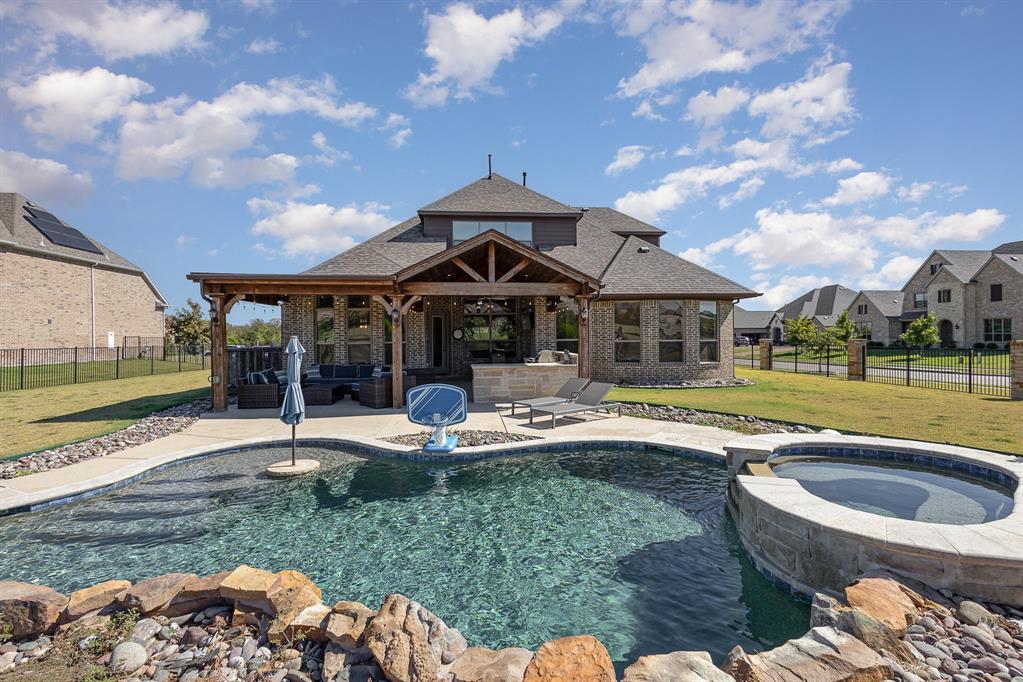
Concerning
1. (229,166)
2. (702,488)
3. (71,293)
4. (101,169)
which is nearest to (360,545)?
(702,488)

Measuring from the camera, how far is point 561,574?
432 centimetres

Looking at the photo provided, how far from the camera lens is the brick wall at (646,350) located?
660 inches

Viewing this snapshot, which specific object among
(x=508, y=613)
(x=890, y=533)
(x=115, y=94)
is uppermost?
(x=115, y=94)

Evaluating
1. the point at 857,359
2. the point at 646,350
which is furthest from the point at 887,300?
the point at 646,350

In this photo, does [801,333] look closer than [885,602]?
No

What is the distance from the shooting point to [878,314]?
1938 inches

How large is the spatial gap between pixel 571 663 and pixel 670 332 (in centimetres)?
1556

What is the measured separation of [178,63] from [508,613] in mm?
14192

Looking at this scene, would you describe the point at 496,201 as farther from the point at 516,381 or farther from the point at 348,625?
the point at 348,625

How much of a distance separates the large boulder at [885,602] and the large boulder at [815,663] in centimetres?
39

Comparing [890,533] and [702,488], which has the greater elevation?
[890,533]

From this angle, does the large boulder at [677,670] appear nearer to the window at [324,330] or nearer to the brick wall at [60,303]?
the window at [324,330]

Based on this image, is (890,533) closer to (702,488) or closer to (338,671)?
(702,488)

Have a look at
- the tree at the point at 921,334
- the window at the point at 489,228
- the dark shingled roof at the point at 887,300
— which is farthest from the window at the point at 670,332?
the dark shingled roof at the point at 887,300
